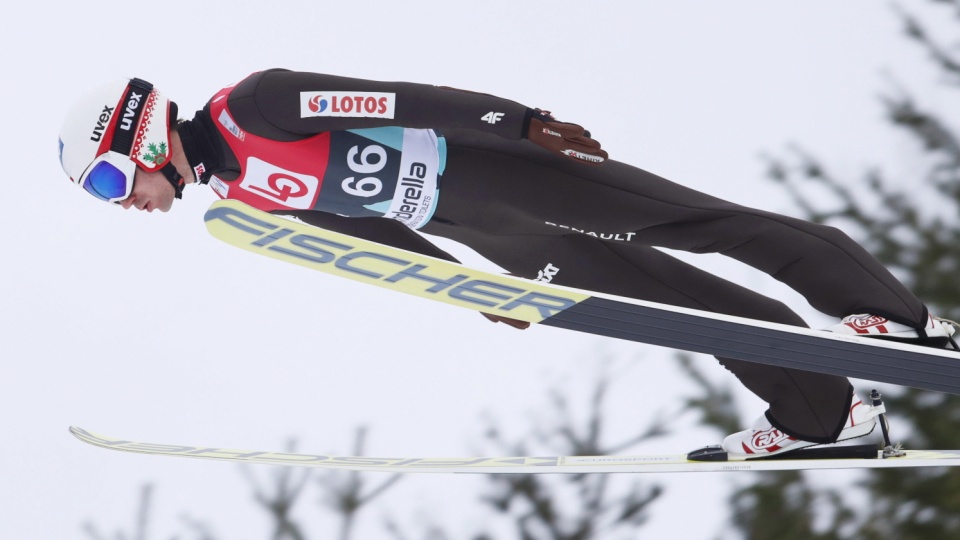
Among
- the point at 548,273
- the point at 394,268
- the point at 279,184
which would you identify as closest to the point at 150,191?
the point at 279,184

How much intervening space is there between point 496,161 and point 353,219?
1.78ft

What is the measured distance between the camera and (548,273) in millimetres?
3291

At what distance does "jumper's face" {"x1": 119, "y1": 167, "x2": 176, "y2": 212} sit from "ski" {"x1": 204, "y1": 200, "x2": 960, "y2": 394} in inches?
14.2

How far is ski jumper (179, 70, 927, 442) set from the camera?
9.53ft

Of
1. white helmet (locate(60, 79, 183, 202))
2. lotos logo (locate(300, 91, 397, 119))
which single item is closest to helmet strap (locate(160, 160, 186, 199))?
white helmet (locate(60, 79, 183, 202))

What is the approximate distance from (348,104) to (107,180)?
780 mm

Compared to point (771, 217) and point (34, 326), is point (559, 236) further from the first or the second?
point (34, 326)

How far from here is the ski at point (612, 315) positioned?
2910mm

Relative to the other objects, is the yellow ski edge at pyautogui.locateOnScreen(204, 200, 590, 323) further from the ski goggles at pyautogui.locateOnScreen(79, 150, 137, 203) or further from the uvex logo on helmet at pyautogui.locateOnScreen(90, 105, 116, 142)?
the uvex logo on helmet at pyautogui.locateOnScreen(90, 105, 116, 142)

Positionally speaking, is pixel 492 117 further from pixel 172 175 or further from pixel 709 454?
pixel 709 454

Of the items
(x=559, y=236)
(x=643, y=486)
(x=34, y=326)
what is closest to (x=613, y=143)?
(x=643, y=486)

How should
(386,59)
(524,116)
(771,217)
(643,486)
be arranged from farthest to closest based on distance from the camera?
(386,59) < (643,486) < (771,217) < (524,116)

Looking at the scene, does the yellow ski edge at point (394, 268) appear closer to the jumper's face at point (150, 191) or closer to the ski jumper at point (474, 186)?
the ski jumper at point (474, 186)

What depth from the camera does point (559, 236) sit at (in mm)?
3287
